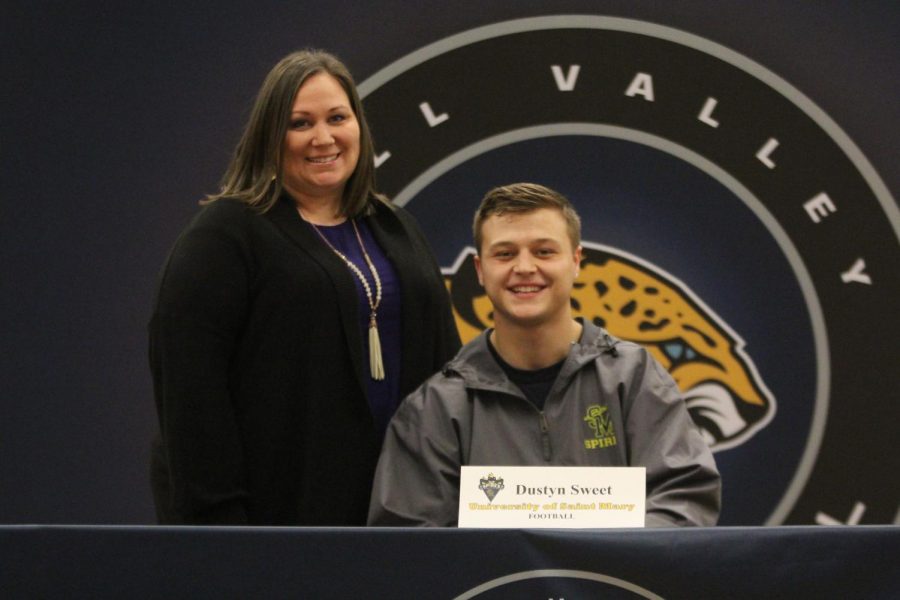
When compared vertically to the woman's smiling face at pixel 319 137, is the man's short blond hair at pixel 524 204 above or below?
below

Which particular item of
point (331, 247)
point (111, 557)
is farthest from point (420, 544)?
point (331, 247)

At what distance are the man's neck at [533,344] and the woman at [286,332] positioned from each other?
10.6 inches

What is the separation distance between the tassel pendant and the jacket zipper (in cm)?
39

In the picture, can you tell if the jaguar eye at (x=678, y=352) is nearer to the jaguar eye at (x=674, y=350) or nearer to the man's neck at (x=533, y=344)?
the jaguar eye at (x=674, y=350)

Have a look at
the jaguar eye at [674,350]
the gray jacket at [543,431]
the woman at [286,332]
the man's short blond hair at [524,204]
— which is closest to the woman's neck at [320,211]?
the woman at [286,332]

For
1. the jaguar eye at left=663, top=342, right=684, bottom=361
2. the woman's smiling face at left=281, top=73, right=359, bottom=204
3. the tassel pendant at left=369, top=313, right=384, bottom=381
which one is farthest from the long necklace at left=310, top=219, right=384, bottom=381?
the jaguar eye at left=663, top=342, right=684, bottom=361

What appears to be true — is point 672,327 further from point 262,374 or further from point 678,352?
point 262,374

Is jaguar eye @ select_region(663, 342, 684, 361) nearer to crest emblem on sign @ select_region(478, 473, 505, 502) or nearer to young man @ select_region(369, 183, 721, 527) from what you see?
young man @ select_region(369, 183, 721, 527)

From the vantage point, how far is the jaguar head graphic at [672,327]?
334 centimetres

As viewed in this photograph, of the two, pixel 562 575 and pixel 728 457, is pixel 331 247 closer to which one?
pixel 562 575

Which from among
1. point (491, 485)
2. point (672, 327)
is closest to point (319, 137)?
point (491, 485)

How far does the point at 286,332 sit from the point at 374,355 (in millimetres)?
190

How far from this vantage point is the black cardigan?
2.34 meters

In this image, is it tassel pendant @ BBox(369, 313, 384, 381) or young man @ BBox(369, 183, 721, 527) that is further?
tassel pendant @ BBox(369, 313, 384, 381)
